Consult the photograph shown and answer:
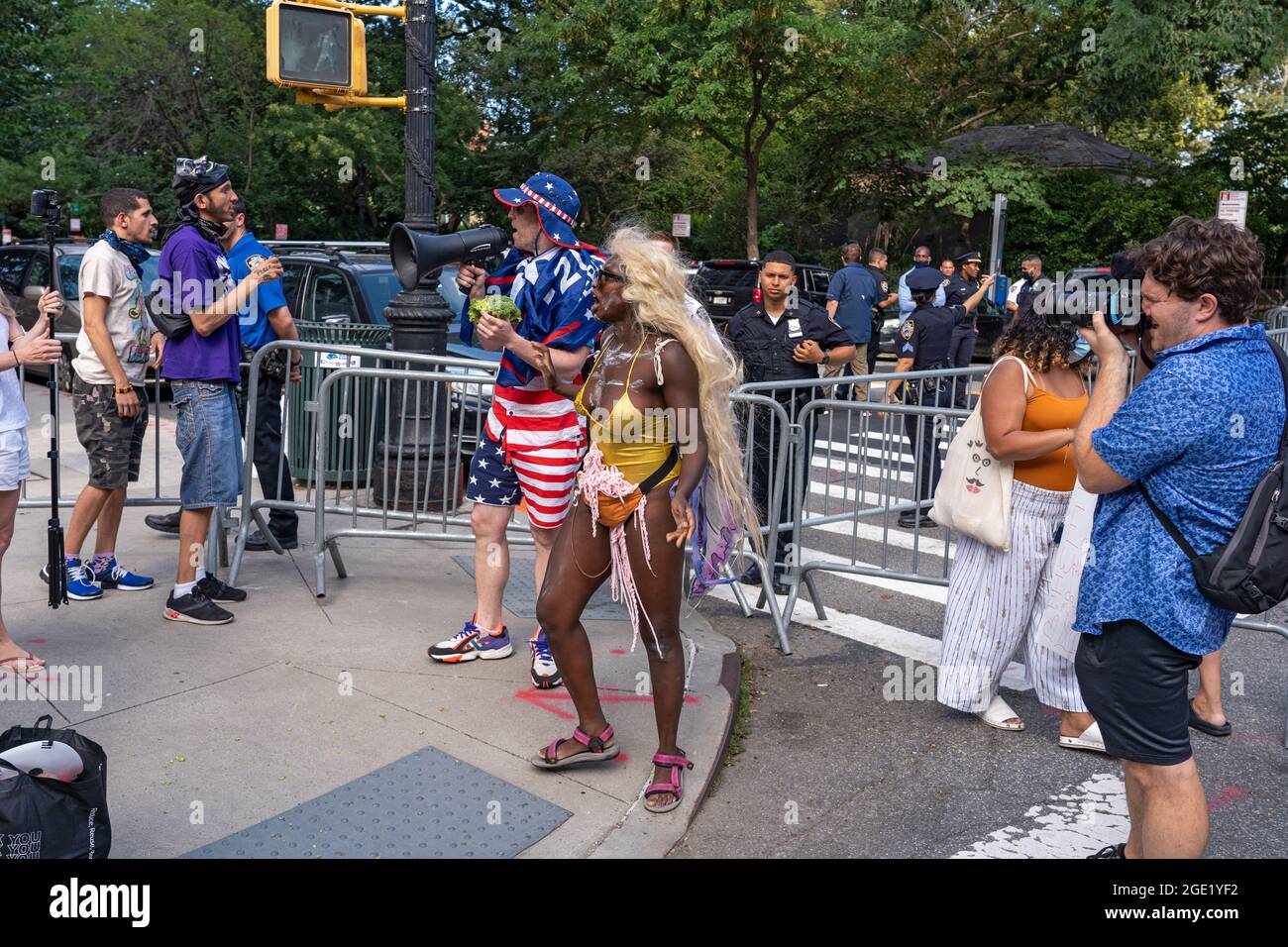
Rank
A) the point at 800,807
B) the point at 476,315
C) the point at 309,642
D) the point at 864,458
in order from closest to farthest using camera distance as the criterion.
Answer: the point at 800,807 < the point at 476,315 < the point at 309,642 < the point at 864,458

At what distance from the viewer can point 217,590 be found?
611cm

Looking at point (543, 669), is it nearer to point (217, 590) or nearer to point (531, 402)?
point (531, 402)

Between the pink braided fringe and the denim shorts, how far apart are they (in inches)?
92.8

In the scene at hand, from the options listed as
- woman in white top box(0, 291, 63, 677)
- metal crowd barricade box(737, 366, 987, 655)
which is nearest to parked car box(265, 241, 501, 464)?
metal crowd barricade box(737, 366, 987, 655)

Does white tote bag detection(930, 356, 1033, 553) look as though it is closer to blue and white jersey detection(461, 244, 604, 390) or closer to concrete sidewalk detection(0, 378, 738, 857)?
concrete sidewalk detection(0, 378, 738, 857)

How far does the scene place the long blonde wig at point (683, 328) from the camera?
4.15 meters

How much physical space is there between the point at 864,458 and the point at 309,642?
9.96 feet

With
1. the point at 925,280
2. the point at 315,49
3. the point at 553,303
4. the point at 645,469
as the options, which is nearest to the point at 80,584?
the point at 553,303

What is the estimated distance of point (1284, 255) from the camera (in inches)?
1051

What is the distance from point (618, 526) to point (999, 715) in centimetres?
207

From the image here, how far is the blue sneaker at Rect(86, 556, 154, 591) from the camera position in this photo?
20.7 ft

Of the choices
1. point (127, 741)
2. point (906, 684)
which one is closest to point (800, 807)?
point (906, 684)

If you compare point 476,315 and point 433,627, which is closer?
point 476,315

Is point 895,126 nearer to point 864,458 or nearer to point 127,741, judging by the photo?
point 864,458
